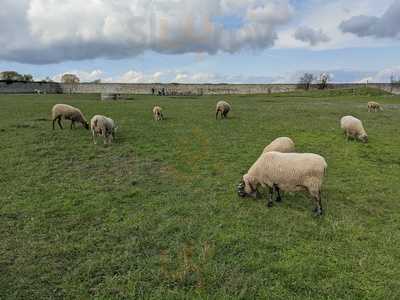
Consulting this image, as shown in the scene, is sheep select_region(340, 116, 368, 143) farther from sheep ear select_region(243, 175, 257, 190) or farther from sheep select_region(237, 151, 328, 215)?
sheep ear select_region(243, 175, 257, 190)

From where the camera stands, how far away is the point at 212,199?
811cm

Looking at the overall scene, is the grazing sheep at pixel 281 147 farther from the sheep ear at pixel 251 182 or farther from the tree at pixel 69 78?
the tree at pixel 69 78

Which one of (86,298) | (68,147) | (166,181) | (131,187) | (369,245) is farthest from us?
(68,147)

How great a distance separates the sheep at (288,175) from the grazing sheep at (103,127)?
7.30 metres


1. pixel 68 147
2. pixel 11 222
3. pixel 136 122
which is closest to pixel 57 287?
pixel 11 222

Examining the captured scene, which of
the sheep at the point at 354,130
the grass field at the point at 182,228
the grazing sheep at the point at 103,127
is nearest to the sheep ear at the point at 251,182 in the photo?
the grass field at the point at 182,228

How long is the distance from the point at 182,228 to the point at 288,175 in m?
2.73

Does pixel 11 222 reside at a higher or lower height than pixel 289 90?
lower

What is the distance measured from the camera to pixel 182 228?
258 inches

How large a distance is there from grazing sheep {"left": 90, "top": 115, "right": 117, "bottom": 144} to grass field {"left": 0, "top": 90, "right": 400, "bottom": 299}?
1001 mm

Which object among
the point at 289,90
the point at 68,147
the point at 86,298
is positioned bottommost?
the point at 86,298

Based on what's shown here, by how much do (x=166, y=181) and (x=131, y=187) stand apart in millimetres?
1086

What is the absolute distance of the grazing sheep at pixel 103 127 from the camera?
43.4ft

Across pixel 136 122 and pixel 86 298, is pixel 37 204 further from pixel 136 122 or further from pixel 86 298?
pixel 136 122
